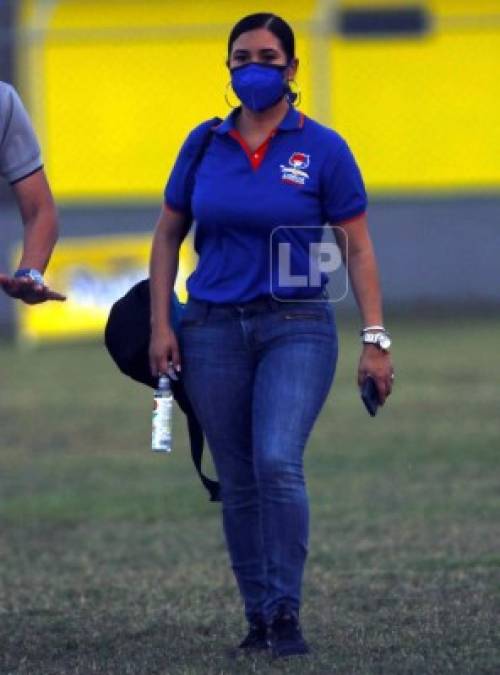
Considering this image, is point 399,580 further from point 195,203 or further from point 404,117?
point 404,117

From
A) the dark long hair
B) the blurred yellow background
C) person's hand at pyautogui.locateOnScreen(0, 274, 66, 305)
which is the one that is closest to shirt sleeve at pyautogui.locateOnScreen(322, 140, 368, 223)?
the dark long hair

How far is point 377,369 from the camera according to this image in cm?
620

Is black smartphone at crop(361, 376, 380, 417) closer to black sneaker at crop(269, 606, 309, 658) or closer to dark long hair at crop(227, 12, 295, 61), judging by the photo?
black sneaker at crop(269, 606, 309, 658)

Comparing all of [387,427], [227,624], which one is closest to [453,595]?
[227,624]

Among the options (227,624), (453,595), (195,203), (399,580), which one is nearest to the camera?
(195,203)

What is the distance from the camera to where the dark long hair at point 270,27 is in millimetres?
6188

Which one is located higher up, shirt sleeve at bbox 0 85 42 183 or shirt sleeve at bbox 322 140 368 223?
shirt sleeve at bbox 0 85 42 183

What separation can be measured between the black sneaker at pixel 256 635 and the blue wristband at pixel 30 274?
1.37 metres

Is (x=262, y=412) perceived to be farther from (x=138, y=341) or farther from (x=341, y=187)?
(x=341, y=187)

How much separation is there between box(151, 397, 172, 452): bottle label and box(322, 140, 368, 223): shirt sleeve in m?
0.84

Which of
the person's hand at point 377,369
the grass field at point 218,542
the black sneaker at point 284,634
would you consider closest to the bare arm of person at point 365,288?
the person's hand at point 377,369

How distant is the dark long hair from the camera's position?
20.3 ft

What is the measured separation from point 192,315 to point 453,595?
2.00m

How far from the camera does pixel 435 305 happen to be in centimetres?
2756
